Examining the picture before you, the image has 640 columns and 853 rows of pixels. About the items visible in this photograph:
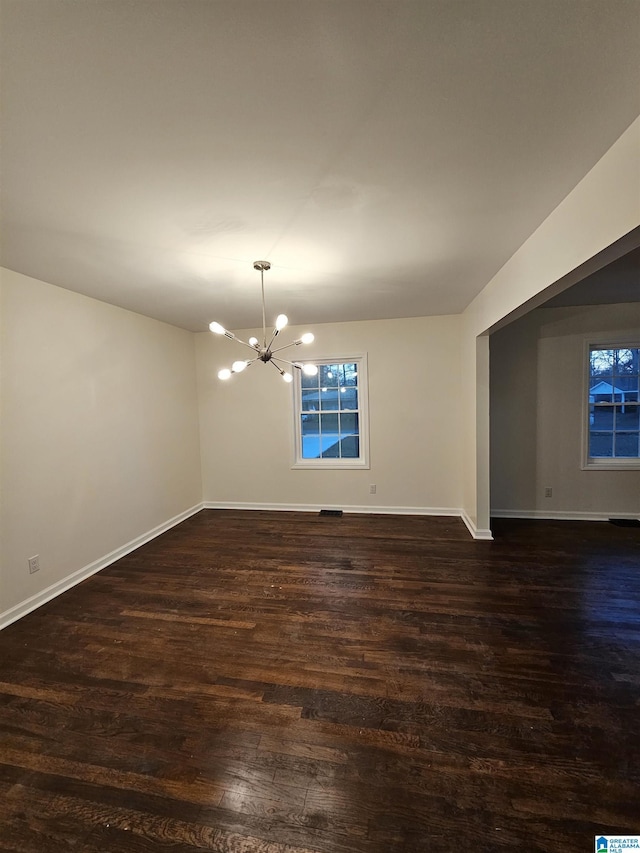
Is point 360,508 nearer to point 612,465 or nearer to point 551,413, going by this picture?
point 551,413

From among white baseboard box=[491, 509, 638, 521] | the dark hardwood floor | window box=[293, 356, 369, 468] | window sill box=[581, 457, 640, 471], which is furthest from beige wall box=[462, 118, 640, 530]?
the dark hardwood floor

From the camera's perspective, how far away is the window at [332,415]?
175 inches

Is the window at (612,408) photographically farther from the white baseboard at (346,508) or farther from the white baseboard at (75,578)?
the white baseboard at (75,578)

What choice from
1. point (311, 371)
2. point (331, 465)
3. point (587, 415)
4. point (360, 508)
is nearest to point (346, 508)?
point (360, 508)

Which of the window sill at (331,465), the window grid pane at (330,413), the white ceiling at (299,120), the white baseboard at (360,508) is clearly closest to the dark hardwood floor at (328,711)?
the white baseboard at (360,508)

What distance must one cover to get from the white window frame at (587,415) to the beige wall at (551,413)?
0.12 ft

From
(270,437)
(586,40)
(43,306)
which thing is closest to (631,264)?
(586,40)

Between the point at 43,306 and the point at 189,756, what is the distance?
320 cm

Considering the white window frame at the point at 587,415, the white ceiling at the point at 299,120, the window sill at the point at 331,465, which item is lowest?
the window sill at the point at 331,465

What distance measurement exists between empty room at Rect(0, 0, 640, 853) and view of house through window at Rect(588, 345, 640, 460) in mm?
31

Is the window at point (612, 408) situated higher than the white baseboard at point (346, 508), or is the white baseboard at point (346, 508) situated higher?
the window at point (612, 408)

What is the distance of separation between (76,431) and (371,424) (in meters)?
3.24

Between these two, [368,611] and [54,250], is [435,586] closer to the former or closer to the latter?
[368,611]

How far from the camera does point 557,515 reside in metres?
4.10
